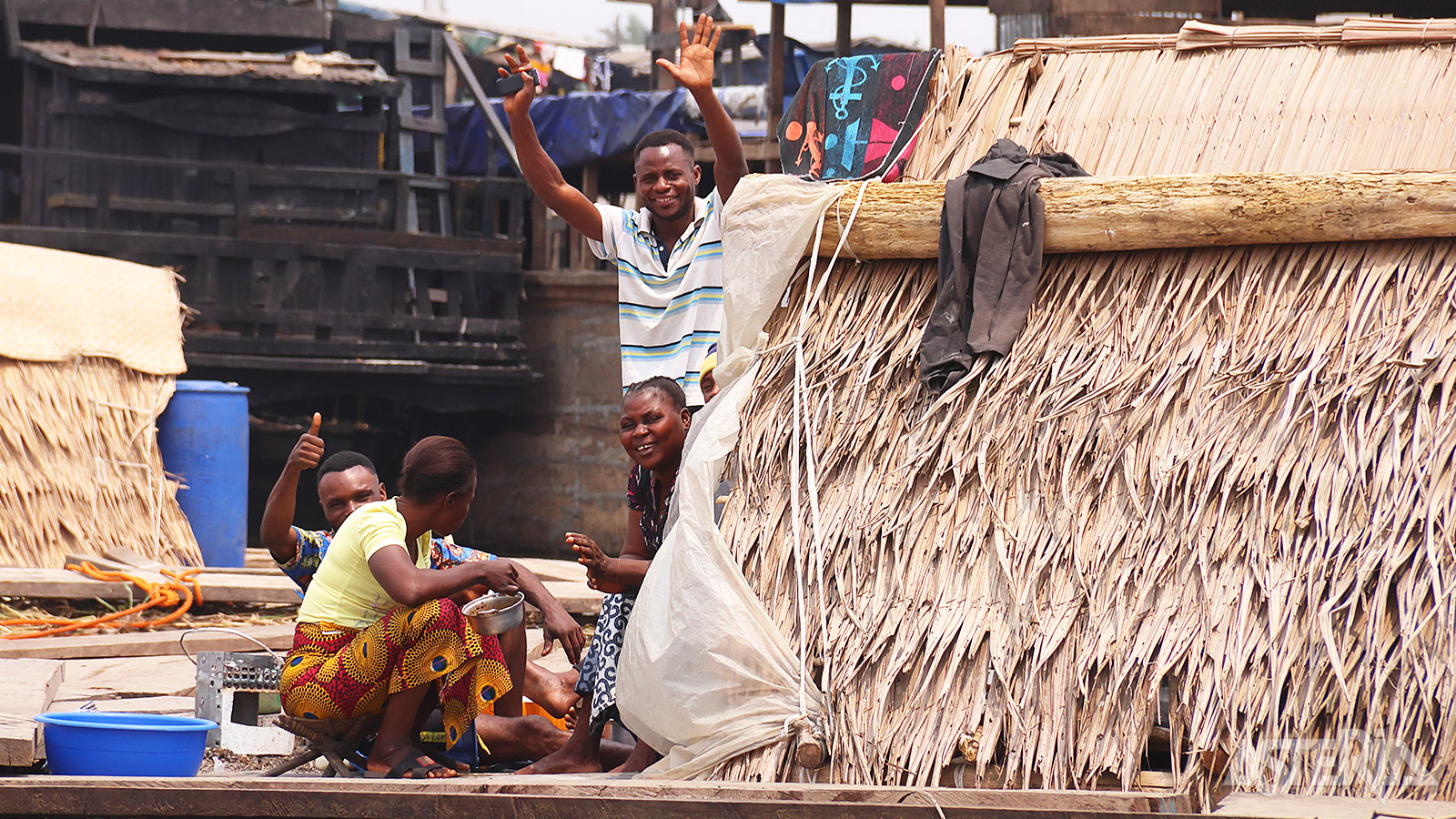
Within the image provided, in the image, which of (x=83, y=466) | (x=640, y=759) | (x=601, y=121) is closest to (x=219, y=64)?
(x=601, y=121)

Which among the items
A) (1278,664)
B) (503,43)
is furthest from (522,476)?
(1278,664)

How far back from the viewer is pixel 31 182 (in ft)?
37.7

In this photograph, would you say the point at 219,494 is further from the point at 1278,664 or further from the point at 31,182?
the point at 1278,664

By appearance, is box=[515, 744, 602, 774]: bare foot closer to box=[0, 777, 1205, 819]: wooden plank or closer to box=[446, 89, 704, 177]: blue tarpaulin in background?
box=[0, 777, 1205, 819]: wooden plank

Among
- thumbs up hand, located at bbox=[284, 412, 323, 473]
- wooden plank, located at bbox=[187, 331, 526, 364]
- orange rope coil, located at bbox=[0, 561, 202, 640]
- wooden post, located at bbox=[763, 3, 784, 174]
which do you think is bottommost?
orange rope coil, located at bbox=[0, 561, 202, 640]

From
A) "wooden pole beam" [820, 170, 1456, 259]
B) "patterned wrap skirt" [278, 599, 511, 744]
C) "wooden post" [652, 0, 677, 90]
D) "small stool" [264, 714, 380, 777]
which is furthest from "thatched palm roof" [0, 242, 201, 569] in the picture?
"wooden post" [652, 0, 677, 90]

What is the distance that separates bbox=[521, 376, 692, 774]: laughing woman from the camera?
147 inches

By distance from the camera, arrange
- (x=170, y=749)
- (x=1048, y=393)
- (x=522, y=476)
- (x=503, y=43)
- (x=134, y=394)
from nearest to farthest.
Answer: (x=170, y=749) → (x=1048, y=393) → (x=134, y=394) → (x=522, y=476) → (x=503, y=43)

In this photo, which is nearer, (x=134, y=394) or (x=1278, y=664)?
(x=1278, y=664)

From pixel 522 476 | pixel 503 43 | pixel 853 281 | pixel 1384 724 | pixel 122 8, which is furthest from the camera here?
pixel 503 43

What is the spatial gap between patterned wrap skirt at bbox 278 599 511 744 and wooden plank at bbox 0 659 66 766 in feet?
1.88

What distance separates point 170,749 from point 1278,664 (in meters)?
2.47

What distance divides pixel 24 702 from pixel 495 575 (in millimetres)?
1553

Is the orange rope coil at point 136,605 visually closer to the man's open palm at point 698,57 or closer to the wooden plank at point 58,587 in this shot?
the wooden plank at point 58,587
